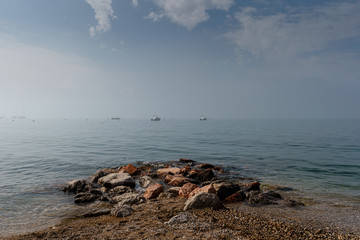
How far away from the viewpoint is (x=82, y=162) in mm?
21797

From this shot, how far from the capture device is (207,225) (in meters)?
6.93

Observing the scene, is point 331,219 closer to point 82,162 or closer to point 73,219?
point 73,219

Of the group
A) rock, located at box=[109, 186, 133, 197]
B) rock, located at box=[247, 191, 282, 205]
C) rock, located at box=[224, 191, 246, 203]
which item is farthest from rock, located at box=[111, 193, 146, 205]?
rock, located at box=[247, 191, 282, 205]

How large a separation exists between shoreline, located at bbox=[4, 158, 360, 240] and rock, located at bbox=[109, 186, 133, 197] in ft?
9.11

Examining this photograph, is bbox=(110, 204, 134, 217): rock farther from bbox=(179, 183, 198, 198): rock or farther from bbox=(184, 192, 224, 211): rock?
bbox=(179, 183, 198, 198): rock

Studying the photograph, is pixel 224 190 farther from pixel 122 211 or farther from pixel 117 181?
pixel 117 181

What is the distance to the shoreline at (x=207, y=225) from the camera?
253 inches

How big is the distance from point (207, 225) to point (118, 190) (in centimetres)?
655

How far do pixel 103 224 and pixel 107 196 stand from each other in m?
4.00

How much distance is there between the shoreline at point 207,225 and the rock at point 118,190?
2.78 metres

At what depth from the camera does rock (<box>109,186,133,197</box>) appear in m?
11.5

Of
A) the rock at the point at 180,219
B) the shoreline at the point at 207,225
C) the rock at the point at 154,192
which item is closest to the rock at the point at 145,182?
the rock at the point at 154,192

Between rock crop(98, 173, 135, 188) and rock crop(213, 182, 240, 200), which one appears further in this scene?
rock crop(98, 173, 135, 188)

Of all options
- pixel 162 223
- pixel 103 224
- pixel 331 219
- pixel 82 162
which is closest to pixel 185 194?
pixel 162 223
